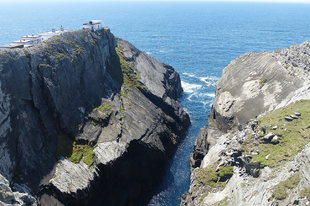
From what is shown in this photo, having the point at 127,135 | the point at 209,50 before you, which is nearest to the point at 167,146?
the point at 127,135

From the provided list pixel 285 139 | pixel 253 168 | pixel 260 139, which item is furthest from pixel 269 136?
pixel 253 168

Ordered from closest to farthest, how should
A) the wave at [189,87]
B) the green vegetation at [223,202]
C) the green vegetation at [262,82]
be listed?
1. the green vegetation at [223,202]
2. the green vegetation at [262,82]
3. the wave at [189,87]

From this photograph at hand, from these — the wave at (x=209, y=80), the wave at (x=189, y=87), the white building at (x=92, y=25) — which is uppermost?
the white building at (x=92, y=25)

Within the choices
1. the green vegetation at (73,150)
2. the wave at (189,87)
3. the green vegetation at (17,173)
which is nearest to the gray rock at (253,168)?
the green vegetation at (73,150)

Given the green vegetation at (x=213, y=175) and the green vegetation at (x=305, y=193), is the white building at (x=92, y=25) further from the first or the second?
the green vegetation at (x=305, y=193)

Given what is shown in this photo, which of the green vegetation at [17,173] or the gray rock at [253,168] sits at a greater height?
the gray rock at [253,168]

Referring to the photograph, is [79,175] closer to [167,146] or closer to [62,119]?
[62,119]

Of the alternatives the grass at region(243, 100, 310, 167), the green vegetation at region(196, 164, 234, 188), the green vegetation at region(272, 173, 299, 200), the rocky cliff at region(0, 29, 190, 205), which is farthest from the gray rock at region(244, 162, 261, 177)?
the rocky cliff at region(0, 29, 190, 205)
